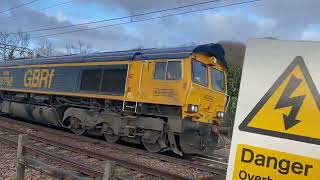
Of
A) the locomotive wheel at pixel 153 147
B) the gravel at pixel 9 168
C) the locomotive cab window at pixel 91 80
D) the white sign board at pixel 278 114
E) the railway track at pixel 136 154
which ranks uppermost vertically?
the locomotive cab window at pixel 91 80

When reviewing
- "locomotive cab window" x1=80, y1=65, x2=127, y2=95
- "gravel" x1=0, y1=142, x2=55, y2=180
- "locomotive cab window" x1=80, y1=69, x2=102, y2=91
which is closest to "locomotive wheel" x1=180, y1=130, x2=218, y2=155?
"locomotive cab window" x1=80, y1=65, x2=127, y2=95

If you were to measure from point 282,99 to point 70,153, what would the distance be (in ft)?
36.2

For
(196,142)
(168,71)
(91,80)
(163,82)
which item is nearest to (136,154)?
(196,142)

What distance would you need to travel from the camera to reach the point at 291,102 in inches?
69.0

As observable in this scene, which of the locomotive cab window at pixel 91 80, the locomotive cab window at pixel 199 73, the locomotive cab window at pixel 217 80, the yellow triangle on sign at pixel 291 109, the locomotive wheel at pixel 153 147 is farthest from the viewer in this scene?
the locomotive cab window at pixel 91 80

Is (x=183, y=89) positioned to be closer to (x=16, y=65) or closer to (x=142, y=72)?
(x=142, y=72)

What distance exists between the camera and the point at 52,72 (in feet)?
60.2

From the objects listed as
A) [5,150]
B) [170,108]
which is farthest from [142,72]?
[5,150]

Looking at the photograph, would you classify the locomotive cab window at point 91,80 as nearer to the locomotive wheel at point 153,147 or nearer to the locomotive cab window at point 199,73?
the locomotive wheel at point 153,147

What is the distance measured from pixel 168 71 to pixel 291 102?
11.4m

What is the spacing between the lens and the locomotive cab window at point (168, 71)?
12.9 metres

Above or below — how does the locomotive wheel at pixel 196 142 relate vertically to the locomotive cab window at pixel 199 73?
below

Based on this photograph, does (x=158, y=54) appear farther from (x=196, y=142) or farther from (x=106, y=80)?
(x=196, y=142)

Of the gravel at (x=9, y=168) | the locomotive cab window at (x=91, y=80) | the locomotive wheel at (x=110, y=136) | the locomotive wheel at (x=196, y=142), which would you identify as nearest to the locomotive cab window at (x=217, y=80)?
the locomotive wheel at (x=196, y=142)
